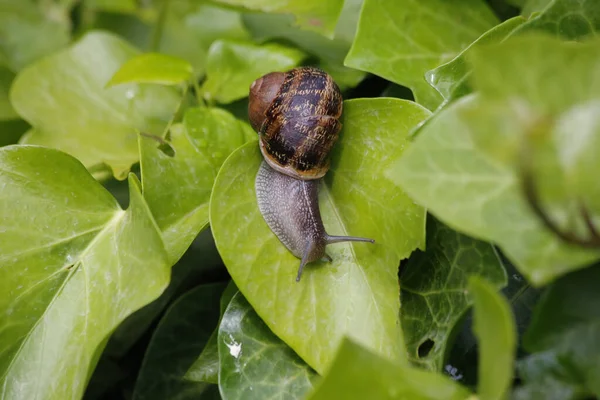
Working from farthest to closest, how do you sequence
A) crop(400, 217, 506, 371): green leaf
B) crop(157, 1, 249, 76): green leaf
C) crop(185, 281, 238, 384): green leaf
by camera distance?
crop(157, 1, 249, 76): green leaf
crop(185, 281, 238, 384): green leaf
crop(400, 217, 506, 371): green leaf

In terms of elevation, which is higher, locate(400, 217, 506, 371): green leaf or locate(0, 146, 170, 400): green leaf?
locate(400, 217, 506, 371): green leaf

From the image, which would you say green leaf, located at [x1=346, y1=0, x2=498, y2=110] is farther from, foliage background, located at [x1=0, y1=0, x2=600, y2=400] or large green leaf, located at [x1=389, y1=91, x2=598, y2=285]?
large green leaf, located at [x1=389, y1=91, x2=598, y2=285]

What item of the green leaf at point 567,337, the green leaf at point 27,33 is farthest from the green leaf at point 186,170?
the green leaf at point 27,33

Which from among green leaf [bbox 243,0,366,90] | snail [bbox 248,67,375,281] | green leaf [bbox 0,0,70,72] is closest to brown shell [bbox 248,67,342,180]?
snail [bbox 248,67,375,281]

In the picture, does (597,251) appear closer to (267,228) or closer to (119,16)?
(267,228)

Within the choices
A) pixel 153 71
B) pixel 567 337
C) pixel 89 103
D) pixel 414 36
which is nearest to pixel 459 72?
pixel 414 36

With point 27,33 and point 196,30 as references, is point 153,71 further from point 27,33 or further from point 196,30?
point 27,33
